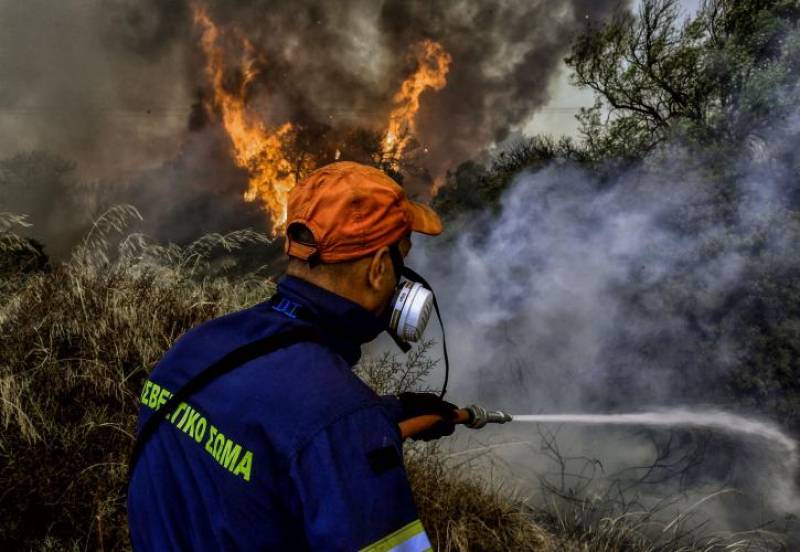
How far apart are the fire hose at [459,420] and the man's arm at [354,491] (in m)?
0.67

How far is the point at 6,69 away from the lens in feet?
46.3

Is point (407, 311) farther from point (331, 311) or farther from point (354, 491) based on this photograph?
point (354, 491)

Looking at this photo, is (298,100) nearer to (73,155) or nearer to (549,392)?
(73,155)

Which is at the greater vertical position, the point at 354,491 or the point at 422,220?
the point at 422,220

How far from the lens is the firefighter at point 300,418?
893 millimetres

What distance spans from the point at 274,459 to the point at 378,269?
1.68 ft

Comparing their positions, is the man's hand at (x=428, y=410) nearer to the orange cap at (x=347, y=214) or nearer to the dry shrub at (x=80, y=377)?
the orange cap at (x=347, y=214)

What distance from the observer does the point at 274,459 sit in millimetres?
940

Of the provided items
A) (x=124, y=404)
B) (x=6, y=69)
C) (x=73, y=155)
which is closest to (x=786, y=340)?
(x=124, y=404)

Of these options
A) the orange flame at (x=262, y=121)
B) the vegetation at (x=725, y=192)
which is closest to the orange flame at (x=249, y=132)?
the orange flame at (x=262, y=121)

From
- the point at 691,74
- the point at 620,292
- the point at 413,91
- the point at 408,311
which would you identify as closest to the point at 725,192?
the point at 620,292

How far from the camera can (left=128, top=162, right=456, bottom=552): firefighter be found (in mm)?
893

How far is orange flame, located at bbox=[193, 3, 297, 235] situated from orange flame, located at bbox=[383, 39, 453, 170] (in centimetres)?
368

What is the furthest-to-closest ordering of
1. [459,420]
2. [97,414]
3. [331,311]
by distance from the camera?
[97,414] < [459,420] < [331,311]
